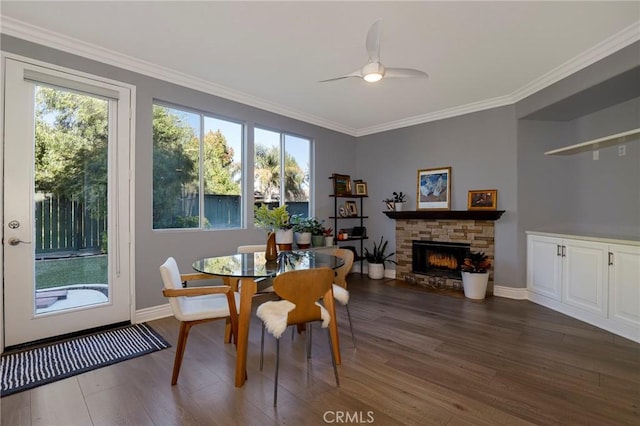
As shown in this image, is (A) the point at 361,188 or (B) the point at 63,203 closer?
(B) the point at 63,203

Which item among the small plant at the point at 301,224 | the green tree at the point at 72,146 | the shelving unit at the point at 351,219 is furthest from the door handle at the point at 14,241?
the shelving unit at the point at 351,219

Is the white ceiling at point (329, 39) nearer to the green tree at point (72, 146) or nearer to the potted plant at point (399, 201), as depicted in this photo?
the green tree at point (72, 146)

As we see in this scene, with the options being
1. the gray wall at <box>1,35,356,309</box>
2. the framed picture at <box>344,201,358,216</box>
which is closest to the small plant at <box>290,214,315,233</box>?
the gray wall at <box>1,35,356,309</box>

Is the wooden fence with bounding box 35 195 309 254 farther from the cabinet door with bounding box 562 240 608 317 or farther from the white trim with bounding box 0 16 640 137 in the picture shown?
the cabinet door with bounding box 562 240 608 317

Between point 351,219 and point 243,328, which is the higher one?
point 351,219

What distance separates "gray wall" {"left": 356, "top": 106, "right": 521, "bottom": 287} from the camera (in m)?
4.17

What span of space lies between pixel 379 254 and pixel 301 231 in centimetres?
161

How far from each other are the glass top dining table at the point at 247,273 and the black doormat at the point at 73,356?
82 cm

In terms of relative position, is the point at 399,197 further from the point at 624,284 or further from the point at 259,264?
the point at 259,264

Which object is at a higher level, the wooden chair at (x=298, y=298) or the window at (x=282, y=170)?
the window at (x=282, y=170)

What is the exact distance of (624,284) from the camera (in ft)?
9.36

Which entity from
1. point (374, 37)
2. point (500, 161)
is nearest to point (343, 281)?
point (374, 37)

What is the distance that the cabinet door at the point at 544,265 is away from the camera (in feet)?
11.8

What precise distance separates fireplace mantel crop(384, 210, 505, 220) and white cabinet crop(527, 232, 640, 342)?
1.78 ft
